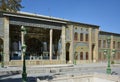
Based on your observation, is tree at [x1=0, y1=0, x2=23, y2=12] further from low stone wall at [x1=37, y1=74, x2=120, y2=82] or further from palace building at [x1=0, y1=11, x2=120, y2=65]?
palace building at [x1=0, y1=11, x2=120, y2=65]

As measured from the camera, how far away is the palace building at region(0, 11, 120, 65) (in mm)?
34931

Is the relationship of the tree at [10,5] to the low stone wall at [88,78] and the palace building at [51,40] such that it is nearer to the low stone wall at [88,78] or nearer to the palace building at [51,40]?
the low stone wall at [88,78]

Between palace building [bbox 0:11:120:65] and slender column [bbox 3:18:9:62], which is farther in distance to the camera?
palace building [bbox 0:11:120:65]

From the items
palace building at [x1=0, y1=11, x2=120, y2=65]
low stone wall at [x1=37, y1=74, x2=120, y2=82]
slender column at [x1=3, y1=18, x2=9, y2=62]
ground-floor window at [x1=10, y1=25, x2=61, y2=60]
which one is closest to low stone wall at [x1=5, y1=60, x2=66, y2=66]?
palace building at [x1=0, y1=11, x2=120, y2=65]

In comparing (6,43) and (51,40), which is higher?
(51,40)

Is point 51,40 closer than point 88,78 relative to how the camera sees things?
No

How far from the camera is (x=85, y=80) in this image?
20.2 metres

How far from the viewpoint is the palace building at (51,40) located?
34931mm

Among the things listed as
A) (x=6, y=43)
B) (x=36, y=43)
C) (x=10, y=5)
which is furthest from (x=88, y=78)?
(x=36, y=43)

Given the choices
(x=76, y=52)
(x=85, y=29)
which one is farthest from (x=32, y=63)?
(x=85, y=29)

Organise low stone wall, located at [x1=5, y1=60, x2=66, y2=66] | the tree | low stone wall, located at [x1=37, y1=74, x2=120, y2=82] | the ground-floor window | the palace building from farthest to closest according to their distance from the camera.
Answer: the ground-floor window
the palace building
low stone wall, located at [x1=5, y1=60, x2=66, y2=66]
low stone wall, located at [x1=37, y1=74, x2=120, y2=82]
the tree

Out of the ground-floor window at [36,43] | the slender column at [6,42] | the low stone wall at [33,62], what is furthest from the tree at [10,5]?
the ground-floor window at [36,43]

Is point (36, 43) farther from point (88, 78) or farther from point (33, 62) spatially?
point (88, 78)

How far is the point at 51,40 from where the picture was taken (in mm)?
38969
